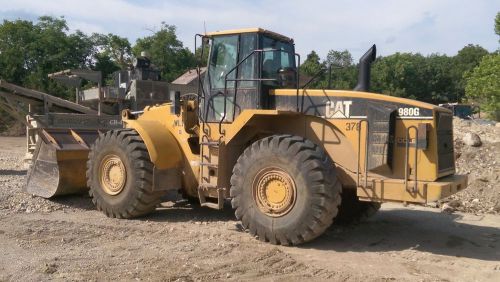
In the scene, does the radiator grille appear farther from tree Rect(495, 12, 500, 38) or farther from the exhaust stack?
tree Rect(495, 12, 500, 38)

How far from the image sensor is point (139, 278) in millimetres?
5180

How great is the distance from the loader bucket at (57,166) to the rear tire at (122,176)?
0.83m

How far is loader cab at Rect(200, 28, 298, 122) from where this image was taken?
23.5ft

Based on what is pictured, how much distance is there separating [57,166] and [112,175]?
137 cm

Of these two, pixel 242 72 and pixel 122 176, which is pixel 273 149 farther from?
pixel 122 176

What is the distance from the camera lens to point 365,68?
714cm

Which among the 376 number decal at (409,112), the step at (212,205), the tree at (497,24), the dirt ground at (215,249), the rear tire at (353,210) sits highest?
the tree at (497,24)

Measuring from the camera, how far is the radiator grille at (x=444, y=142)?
6239 mm

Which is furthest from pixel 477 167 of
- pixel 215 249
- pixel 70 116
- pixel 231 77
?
pixel 70 116

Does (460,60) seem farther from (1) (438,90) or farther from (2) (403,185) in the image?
(2) (403,185)

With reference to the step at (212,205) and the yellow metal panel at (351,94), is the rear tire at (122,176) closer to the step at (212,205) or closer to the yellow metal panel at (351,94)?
the step at (212,205)

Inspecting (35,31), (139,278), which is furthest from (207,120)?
(35,31)

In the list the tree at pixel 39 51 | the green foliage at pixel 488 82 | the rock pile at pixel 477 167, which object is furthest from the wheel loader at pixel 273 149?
the tree at pixel 39 51

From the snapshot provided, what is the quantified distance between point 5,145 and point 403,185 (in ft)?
81.5
